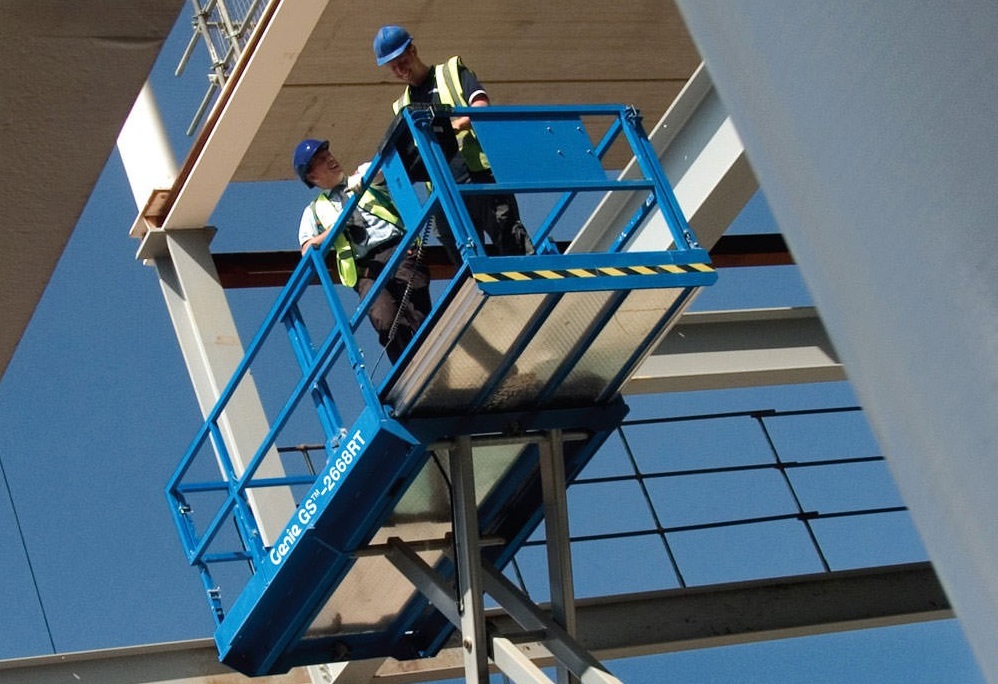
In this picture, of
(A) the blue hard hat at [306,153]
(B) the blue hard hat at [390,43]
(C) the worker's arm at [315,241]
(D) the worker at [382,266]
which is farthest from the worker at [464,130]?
(C) the worker's arm at [315,241]

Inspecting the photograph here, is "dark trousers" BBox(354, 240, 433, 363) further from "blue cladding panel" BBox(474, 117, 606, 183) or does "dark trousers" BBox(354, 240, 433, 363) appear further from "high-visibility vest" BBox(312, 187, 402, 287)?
"blue cladding panel" BBox(474, 117, 606, 183)

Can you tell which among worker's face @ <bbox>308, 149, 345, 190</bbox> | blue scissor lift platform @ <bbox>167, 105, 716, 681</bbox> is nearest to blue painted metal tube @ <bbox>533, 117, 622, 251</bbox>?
blue scissor lift platform @ <bbox>167, 105, 716, 681</bbox>

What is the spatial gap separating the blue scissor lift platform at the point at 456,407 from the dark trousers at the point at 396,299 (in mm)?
373

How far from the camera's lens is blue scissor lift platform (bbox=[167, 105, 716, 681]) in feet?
28.4

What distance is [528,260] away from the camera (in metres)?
8.32

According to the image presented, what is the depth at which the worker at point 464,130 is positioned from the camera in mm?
9453

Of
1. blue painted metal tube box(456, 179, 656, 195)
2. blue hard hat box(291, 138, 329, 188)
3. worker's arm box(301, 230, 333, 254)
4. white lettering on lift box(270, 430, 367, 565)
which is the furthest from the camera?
blue hard hat box(291, 138, 329, 188)

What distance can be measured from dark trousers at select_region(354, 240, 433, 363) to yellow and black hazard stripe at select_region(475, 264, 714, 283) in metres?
1.46

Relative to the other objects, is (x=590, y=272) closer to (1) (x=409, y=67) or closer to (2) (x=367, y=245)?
(2) (x=367, y=245)

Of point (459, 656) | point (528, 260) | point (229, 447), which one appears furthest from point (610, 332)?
point (459, 656)

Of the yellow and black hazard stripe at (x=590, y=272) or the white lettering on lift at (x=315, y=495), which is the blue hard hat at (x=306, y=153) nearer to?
the white lettering on lift at (x=315, y=495)

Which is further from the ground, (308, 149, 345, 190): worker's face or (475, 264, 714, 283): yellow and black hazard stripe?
(308, 149, 345, 190): worker's face

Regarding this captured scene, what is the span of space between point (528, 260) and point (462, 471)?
6.22 ft

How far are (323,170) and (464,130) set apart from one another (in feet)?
4.13
